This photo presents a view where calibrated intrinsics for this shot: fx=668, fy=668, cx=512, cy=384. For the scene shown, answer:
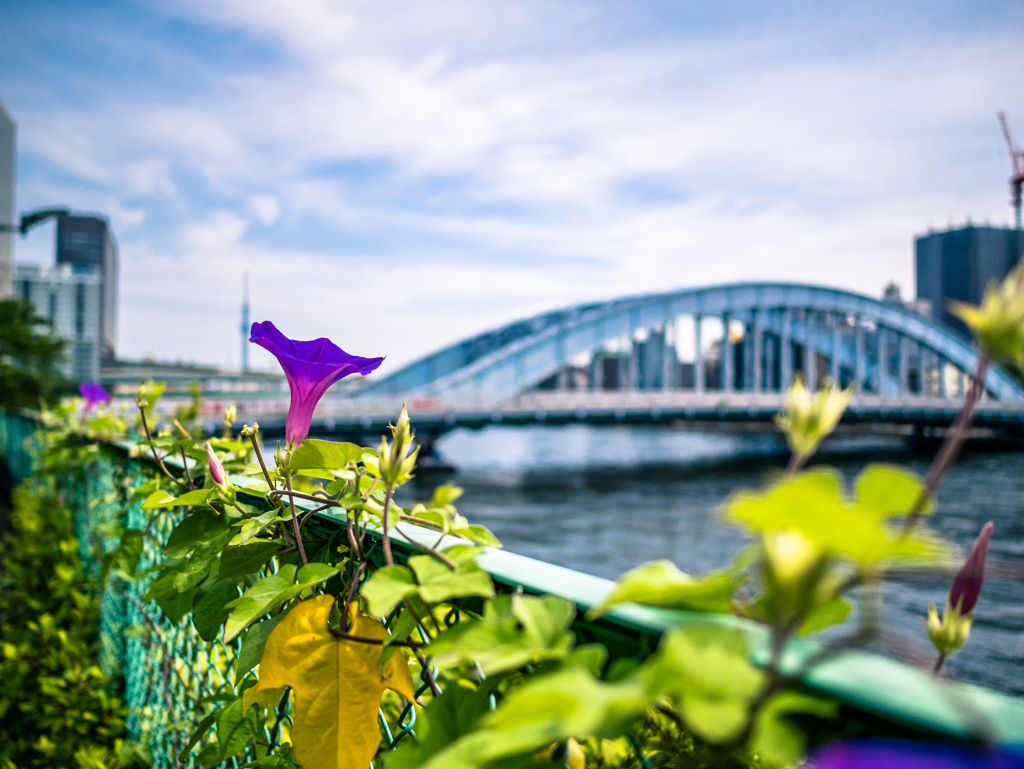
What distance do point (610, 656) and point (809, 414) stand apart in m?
0.37

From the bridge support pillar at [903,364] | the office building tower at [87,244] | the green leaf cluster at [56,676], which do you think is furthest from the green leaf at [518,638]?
the office building tower at [87,244]

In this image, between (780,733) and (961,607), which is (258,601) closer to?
(780,733)

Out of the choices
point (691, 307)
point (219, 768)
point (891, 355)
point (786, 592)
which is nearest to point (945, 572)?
point (786, 592)

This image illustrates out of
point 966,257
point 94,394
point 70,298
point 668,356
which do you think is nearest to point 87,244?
point 70,298

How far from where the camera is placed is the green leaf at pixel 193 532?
1306 mm

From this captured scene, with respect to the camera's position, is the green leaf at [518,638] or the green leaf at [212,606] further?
the green leaf at [212,606]

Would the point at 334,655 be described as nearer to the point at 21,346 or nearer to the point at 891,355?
the point at 21,346

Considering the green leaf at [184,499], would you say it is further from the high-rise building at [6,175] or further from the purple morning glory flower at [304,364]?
the high-rise building at [6,175]

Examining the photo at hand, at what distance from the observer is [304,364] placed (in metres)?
1.22

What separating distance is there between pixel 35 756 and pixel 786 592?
3.30 meters

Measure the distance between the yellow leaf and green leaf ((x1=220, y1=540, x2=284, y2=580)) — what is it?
0.78ft

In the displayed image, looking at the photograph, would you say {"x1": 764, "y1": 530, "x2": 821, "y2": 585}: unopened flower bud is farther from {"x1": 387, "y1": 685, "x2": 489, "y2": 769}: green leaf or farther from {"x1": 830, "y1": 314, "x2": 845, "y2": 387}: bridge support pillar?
{"x1": 830, "y1": 314, "x2": 845, "y2": 387}: bridge support pillar

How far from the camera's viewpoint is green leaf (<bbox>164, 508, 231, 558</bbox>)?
1.31m

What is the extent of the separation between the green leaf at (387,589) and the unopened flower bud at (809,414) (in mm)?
435
